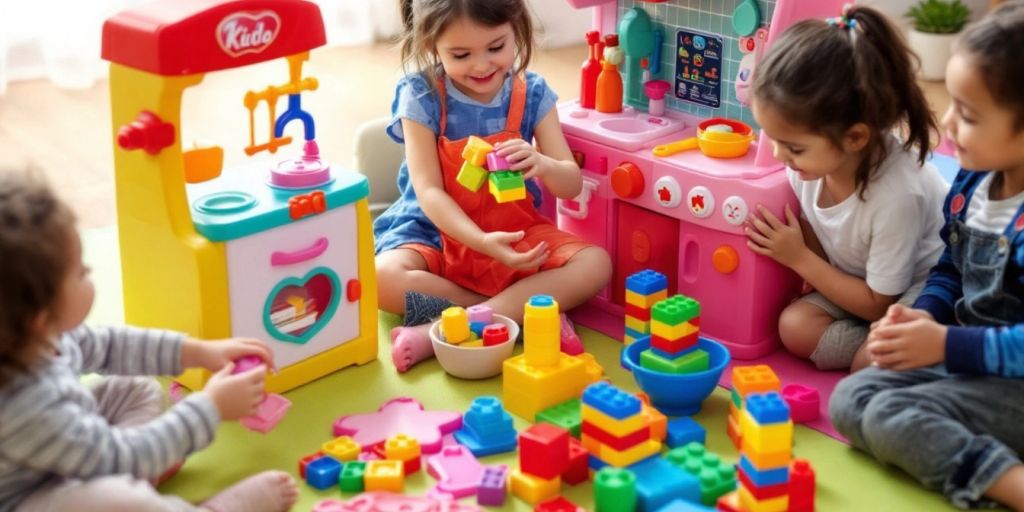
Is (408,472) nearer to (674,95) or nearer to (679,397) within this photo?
(679,397)

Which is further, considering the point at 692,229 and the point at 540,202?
the point at 540,202

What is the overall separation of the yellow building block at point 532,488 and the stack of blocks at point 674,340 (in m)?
0.22

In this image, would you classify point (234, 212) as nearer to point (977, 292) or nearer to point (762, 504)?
point (762, 504)

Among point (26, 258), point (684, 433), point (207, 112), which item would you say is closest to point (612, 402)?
point (684, 433)

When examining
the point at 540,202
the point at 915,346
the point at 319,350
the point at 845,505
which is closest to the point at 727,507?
the point at 845,505

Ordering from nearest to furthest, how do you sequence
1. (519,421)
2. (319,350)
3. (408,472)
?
1. (408,472)
2. (519,421)
3. (319,350)

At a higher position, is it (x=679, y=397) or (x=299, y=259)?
(x=299, y=259)

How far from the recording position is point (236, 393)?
47.2 inches

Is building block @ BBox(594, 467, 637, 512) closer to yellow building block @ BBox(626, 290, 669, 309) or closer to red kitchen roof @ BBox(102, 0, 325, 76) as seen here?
yellow building block @ BBox(626, 290, 669, 309)

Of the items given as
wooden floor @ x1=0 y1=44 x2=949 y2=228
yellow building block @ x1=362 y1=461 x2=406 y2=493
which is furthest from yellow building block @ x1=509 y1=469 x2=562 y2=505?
wooden floor @ x1=0 y1=44 x2=949 y2=228

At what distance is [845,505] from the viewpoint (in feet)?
4.18

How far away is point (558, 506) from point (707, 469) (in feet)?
0.54

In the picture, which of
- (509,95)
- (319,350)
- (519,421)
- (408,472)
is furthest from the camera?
A: (509,95)

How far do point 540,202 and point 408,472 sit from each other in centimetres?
60
